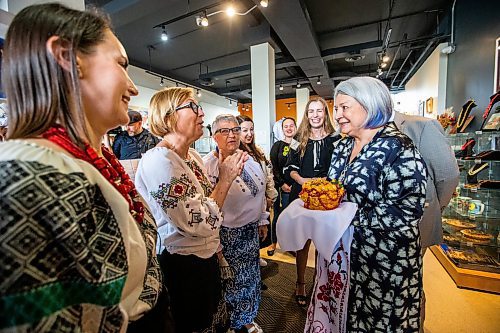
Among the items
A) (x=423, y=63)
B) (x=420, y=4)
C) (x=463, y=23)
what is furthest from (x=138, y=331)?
(x=423, y=63)

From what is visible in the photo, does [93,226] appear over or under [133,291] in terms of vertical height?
over

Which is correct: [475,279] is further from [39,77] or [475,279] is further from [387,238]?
[39,77]

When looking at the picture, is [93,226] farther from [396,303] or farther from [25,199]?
[396,303]

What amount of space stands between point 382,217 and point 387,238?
0.34 feet

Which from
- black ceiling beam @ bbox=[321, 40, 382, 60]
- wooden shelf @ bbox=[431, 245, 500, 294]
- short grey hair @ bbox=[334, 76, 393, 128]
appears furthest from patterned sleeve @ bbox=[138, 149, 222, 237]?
black ceiling beam @ bbox=[321, 40, 382, 60]

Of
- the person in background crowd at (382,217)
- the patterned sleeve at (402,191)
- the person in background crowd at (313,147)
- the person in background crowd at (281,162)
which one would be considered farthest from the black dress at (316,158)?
the patterned sleeve at (402,191)

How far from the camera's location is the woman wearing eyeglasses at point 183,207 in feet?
3.46

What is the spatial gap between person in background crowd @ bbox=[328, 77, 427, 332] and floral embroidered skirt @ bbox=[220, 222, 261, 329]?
72 cm

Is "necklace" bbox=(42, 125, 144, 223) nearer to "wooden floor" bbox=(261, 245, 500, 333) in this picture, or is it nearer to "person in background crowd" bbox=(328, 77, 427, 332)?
"person in background crowd" bbox=(328, 77, 427, 332)

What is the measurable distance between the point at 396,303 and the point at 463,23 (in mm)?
5091

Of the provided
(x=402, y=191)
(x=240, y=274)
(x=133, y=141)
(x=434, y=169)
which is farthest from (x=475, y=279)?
(x=133, y=141)

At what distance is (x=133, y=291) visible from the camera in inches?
22.0

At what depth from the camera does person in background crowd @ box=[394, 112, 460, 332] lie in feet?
5.10

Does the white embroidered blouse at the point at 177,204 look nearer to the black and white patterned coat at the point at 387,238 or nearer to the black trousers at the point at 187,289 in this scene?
the black trousers at the point at 187,289
